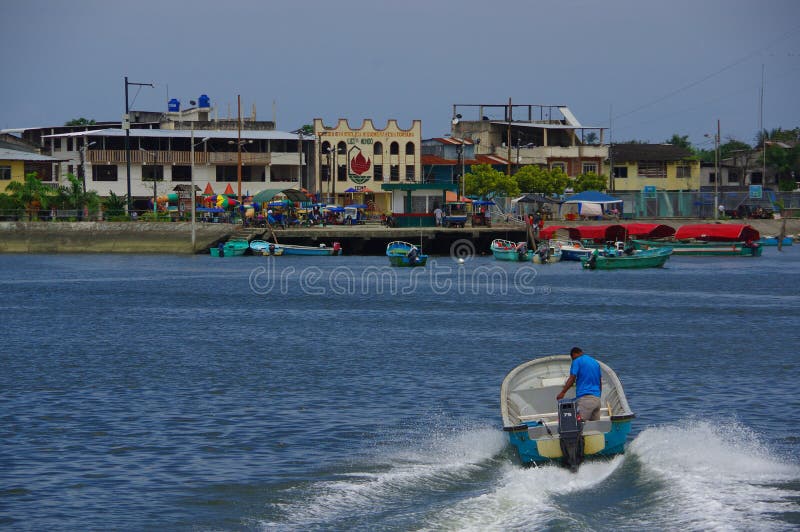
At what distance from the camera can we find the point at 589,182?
10800cm

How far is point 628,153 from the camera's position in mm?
118875

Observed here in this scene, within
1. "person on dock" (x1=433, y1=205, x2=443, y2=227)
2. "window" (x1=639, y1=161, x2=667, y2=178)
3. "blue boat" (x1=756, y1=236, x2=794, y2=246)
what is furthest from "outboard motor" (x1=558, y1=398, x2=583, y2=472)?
"window" (x1=639, y1=161, x2=667, y2=178)

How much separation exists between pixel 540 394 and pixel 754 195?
87917mm

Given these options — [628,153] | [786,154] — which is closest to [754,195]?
[628,153]

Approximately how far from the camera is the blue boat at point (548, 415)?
17906mm

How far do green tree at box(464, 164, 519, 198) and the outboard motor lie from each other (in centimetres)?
8541

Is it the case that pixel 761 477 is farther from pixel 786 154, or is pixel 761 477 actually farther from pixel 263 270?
pixel 786 154

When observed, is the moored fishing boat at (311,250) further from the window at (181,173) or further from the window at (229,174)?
the window at (181,173)

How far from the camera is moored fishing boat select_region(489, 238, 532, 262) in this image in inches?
3049

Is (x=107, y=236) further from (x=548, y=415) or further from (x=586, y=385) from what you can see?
(x=586, y=385)

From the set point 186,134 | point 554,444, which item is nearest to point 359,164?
point 186,134

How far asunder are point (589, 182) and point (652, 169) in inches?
541

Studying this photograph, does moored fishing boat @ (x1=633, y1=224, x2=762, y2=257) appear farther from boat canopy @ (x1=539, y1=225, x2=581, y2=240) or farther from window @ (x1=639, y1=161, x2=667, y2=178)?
window @ (x1=639, y1=161, x2=667, y2=178)

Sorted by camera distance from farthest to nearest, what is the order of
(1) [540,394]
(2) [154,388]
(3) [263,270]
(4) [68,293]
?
1. (3) [263,270]
2. (4) [68,293]
3. (2) [154,388]
4. (1) [540,394]
